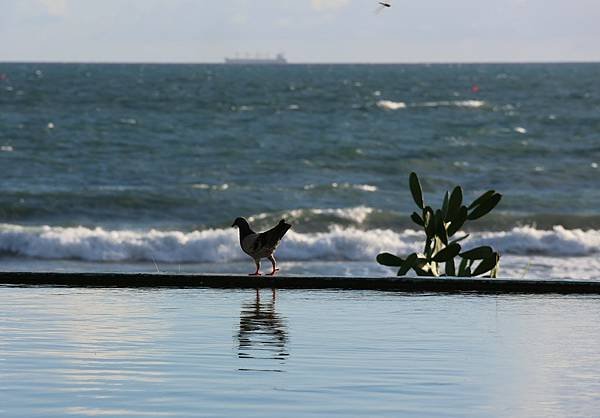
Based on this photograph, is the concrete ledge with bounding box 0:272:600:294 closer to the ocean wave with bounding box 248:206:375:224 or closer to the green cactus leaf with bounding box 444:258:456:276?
the green cactus leaf with bounding box 444:258:456:276

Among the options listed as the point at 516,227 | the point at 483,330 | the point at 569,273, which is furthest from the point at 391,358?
the point at 516,227

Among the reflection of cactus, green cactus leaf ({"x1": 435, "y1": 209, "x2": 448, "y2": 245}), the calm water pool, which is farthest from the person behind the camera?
green cactus leaf ({"x1": 435, "y1": 209, "x2": 448, "y2": 245})

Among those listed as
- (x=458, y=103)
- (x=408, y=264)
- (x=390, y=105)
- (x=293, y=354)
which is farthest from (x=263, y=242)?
(x=458, y=103)

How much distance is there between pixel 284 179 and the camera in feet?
154

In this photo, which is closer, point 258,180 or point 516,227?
point 516,227

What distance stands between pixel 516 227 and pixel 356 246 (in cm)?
571

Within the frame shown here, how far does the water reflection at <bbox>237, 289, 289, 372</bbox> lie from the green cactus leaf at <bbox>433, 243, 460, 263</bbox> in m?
2.47

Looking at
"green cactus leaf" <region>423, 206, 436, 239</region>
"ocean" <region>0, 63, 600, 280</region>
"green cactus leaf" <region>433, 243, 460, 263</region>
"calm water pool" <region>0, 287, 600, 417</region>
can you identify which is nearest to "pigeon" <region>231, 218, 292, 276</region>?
"calm water pool" <region>0, 287, 600, 417</region>

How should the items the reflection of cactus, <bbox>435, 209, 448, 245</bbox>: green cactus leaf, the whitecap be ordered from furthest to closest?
the whitecap → <bbox>435, 209, 448, 245</bbox>: green cactus leaf → the reflection of cactus

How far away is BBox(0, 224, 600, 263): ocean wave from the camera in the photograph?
3147 cm

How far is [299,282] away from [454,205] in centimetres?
251

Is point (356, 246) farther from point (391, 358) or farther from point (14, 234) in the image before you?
point (391, 358)

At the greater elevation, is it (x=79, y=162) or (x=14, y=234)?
(x=79, y=162)

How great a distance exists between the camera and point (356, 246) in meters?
32.0
